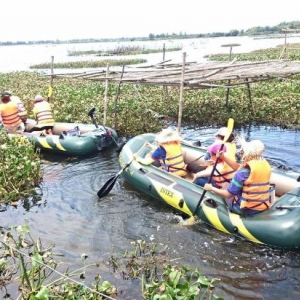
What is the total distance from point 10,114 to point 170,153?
5.51 metres

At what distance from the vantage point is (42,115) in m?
11.0

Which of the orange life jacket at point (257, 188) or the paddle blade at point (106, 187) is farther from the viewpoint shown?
the paddle blade at point (106, 187)

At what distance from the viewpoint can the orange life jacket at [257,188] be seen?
556 centimetres

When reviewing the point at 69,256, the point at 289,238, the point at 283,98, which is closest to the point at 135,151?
the point at 69,256

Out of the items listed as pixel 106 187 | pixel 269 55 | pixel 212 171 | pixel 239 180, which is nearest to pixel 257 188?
pixel 239 180

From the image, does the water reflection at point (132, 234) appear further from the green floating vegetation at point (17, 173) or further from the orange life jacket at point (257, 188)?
the orange life jacket at point (257, 188)

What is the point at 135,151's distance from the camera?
889 centimetres

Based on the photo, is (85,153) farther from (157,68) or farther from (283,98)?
(283,98)

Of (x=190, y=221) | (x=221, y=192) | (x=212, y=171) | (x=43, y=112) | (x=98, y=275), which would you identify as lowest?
(x=190, y=221)

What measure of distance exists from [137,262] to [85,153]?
529 cm

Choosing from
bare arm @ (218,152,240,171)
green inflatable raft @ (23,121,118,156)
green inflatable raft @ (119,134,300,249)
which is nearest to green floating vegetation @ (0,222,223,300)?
green inflatable raft @ (119,134,300,249)

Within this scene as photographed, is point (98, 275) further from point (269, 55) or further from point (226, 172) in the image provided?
point (269, 55)

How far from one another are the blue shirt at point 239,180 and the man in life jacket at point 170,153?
6.01 ft

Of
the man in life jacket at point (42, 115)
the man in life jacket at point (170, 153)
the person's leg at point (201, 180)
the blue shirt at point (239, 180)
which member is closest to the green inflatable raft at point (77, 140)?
the man in life jacket at point (42, 115)
